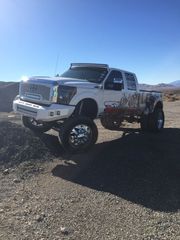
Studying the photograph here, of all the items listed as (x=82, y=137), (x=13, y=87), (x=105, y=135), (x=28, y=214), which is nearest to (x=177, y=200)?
(x=28, y=214)

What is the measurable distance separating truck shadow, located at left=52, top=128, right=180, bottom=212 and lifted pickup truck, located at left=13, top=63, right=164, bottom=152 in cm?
71

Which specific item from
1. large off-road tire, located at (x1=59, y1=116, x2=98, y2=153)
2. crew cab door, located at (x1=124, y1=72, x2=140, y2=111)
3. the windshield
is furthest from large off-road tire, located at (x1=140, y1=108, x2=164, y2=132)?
large off-road tire, located at (x1=59, y1=116, x2=98, y2=153)

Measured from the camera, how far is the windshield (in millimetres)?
10109

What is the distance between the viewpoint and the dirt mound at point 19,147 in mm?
8367

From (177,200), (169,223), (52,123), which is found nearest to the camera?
(169,223)

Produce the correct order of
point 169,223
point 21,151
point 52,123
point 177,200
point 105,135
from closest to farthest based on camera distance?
point 169,223 < point 177,200 < point 21,151 < point 52,123 < point 105,135

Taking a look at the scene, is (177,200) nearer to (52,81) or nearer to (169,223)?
(169,223)

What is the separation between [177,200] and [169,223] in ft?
3.00

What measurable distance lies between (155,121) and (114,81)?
2.70m

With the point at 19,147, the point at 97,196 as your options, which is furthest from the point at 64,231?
the point at 19,147

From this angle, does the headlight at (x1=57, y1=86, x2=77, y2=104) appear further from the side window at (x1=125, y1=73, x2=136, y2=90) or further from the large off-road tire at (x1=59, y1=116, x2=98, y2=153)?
the side window at (x1=125, y1=73, x2=136, y2=90)

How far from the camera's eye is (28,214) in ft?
18.6

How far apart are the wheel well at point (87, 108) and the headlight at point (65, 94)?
1.36ft

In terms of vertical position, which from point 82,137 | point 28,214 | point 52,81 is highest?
point 52,81
